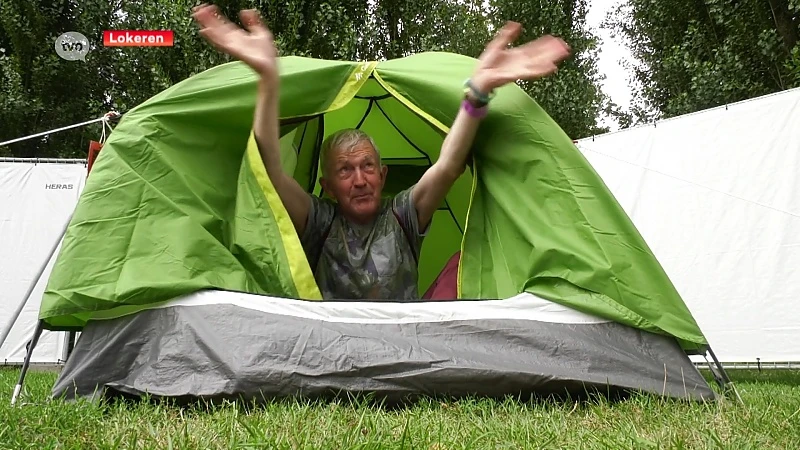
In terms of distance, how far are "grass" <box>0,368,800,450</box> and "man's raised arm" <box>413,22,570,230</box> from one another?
2.41ft

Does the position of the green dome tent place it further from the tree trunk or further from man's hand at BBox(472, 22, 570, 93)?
the tree trunk

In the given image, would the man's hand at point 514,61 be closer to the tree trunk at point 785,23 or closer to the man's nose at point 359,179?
the man's nose at point 359,179

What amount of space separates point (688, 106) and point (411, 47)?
285cm

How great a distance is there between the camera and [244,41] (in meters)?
1.66

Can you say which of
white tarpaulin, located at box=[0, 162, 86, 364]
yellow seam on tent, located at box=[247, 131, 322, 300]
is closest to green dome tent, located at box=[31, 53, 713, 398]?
yellow seam on tent, located at box=[247, 131, 322, 300]

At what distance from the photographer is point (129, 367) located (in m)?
1.45

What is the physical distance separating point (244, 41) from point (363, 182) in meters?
0.55

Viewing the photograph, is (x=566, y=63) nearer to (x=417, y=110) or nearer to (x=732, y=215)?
(x=732, y=215)

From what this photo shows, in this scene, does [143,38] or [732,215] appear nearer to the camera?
[732,215]

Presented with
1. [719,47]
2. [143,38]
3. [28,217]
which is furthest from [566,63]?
[28,217]

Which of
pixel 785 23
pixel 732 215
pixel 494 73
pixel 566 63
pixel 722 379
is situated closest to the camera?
pixel 722 379

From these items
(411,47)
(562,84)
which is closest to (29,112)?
(411,47)

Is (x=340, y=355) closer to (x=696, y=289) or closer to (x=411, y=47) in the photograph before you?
(x=696, y=289)

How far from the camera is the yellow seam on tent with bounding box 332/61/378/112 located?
1982 mm
